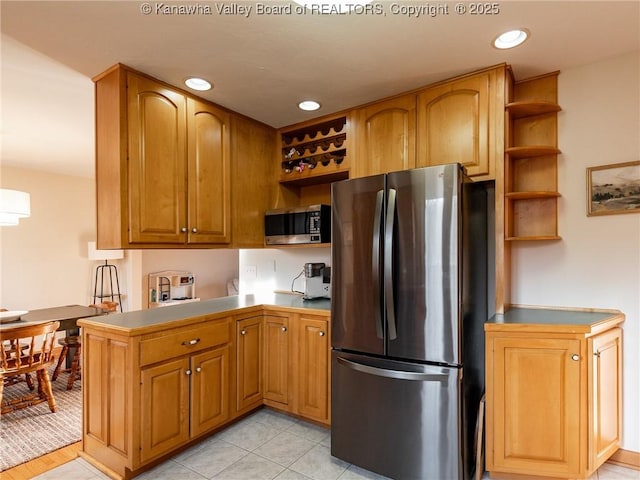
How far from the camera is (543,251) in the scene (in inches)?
89.5

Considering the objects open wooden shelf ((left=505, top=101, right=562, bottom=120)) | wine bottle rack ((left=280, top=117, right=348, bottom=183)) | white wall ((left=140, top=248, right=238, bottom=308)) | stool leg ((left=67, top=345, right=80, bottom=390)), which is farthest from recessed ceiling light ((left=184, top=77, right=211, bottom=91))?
white wall ((left=140, top=248, right=238, bottom=308))

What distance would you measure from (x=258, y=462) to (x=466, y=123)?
8.05 feet

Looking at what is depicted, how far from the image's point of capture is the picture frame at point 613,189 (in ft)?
6.62

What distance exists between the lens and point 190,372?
7.27ft

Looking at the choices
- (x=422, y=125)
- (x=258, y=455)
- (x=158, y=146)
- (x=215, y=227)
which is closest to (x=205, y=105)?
(x=158, y=146)

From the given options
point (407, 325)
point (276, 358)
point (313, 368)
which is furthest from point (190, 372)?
point (407, 325)

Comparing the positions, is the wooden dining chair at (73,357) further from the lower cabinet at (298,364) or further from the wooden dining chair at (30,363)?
the lower cabinet at (298,364)

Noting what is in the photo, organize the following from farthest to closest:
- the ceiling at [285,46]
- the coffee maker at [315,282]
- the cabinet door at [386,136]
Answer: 1. the coffee maker at [315,282]
2. the cabinet door at [386,136]
3. the ceiling at [285,46]

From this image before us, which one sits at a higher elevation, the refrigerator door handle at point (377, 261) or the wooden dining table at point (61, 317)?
the refrigerator door handle at point (377, 261)

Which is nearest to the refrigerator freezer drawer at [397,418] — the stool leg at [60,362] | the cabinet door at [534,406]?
the cabinet door at [534,406]

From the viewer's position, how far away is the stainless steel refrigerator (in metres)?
1.76

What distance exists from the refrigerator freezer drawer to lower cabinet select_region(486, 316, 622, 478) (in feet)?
0.94

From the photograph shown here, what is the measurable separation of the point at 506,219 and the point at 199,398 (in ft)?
7.33

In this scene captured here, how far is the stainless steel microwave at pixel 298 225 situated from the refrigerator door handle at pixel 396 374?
41.0 inches
